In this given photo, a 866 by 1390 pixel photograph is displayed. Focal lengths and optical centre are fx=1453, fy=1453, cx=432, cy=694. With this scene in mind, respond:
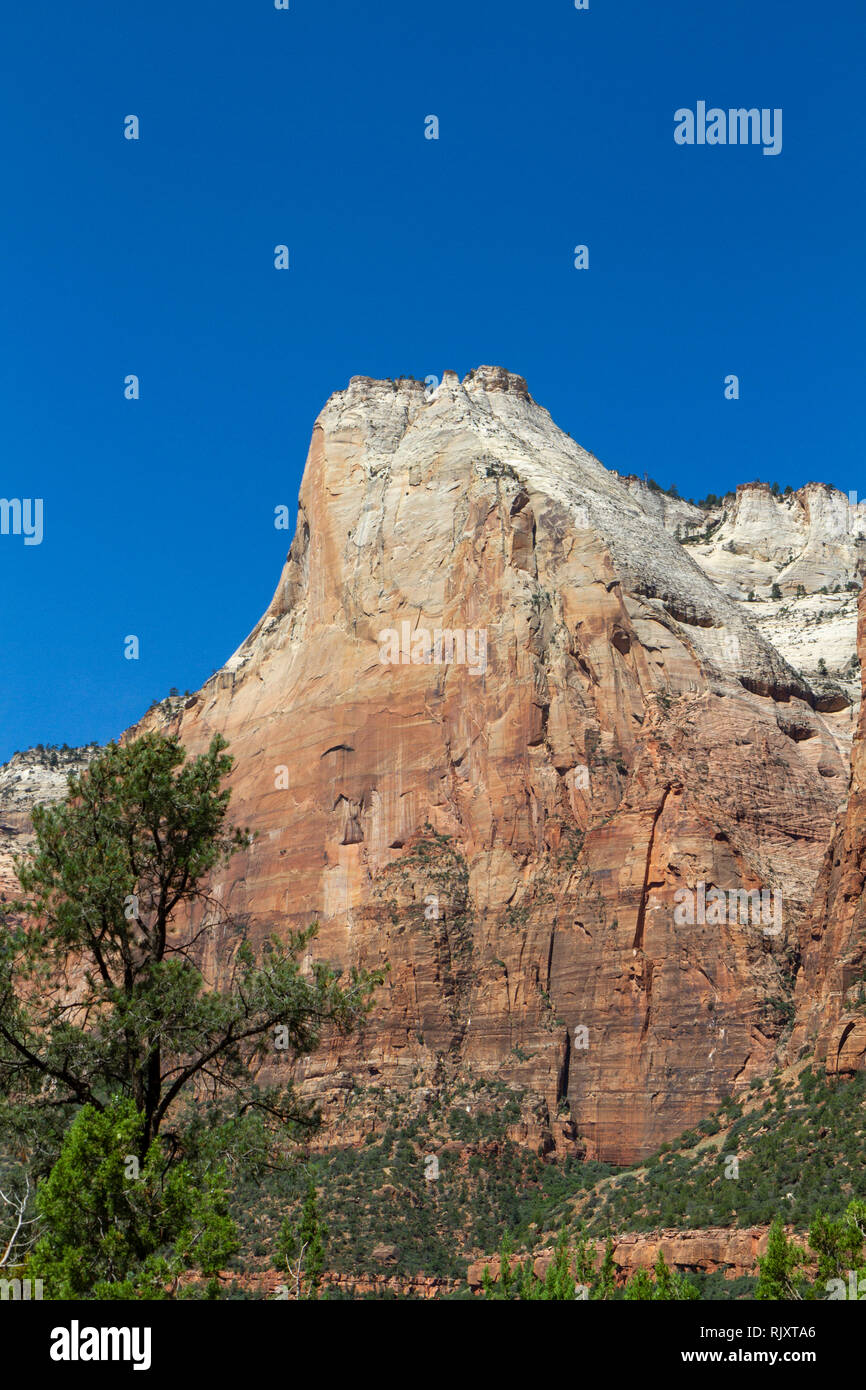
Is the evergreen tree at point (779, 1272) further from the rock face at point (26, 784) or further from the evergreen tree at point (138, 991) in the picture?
the rock face at point (26, 784)

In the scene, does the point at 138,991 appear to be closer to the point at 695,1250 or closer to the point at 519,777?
the point at 695,1250

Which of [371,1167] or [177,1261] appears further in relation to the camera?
[371,1167]

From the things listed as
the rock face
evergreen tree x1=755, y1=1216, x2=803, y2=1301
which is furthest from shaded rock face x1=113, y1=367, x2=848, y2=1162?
evergreen tree x1=755, y1=1216, x2=803, y2=1301

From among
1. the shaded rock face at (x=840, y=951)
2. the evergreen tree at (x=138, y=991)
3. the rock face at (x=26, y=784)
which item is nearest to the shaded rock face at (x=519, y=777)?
the shaded rock face at (x=840, y=951)

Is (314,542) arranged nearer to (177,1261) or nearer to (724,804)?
(724,804)

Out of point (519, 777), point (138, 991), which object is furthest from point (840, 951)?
point (138, 991)
